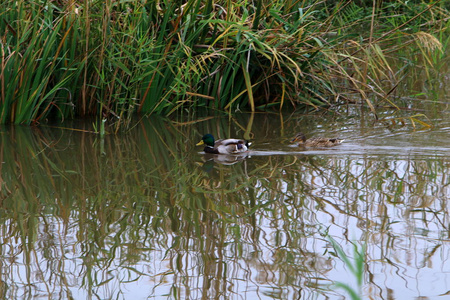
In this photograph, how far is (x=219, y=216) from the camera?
4.89 metres

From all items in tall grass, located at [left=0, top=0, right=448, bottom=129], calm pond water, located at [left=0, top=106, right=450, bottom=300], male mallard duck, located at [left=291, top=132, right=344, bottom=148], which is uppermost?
tall grass, located at [left=0, top=0, right=448, bottom=129]

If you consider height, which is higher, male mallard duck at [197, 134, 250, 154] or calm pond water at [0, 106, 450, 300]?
male mallard duck at [197, 134, 250, 154]

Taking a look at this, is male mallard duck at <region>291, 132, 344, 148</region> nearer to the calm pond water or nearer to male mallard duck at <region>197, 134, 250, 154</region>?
the calm pond water

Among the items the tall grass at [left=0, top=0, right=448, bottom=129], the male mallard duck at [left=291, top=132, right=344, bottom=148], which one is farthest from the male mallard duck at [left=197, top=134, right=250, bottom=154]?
the tall grass at [left=0, top=0, right=448, bottom=129]

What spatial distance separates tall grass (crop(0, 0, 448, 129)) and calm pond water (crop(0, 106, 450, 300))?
57 cm

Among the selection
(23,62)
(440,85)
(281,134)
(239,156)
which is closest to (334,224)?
(239,156)

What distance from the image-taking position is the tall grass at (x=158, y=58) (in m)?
7.54

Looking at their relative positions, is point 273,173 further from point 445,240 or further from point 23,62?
point 23,62

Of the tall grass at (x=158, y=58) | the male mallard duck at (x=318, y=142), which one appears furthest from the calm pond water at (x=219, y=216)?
the tall grass at (x=158, y=58)

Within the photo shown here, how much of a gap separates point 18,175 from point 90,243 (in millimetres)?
2071

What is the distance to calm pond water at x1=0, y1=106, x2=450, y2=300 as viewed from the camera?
3.78 metres

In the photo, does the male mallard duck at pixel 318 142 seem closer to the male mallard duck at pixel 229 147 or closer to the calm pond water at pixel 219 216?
the calm pond water at pixel 219 216

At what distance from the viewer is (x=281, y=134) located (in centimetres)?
798

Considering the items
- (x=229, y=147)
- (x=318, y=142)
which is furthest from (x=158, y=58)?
(x=318, y=142)
